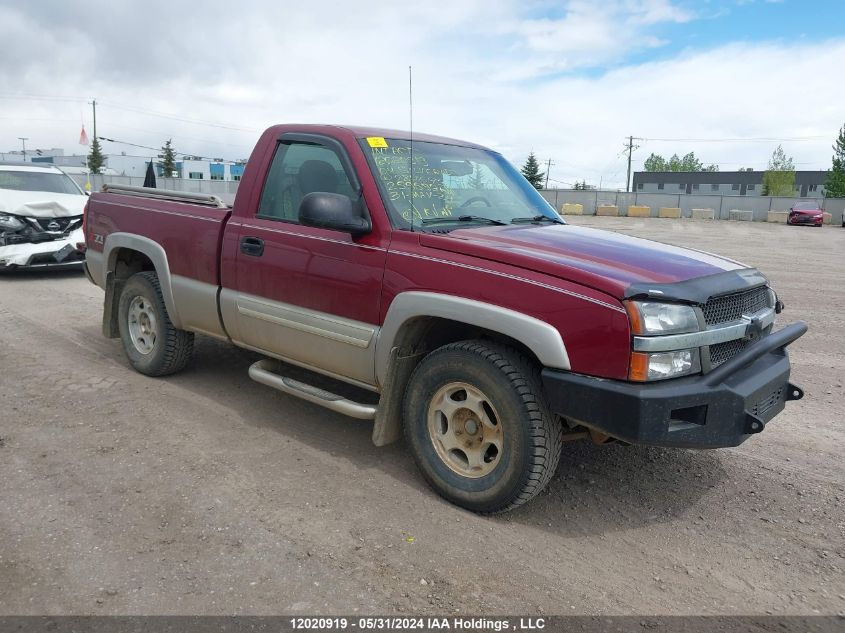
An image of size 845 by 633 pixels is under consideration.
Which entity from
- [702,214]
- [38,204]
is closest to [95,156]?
[702,214]

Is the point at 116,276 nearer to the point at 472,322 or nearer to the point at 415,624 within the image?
the point at 472,322

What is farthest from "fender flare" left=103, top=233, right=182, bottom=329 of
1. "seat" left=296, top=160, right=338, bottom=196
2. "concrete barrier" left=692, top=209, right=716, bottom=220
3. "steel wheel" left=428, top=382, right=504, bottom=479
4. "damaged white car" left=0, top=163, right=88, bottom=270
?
"concrete barrier" left=692, top=209, right=716, bottom=220

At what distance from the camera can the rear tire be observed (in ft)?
16.9

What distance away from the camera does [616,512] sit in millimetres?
3451

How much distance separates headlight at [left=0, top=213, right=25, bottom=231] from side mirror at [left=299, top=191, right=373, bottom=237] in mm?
8198

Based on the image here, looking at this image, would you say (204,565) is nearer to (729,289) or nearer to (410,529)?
(410,529)

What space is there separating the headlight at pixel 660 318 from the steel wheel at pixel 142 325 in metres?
3.88

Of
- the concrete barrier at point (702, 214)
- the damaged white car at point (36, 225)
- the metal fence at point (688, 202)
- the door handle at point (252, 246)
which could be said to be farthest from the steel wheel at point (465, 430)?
the concrete barrier at point (702, 214)

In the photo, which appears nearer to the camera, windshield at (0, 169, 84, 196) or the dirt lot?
the dirt lot

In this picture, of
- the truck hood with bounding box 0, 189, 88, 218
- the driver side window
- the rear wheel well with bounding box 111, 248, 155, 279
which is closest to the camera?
the driver side window

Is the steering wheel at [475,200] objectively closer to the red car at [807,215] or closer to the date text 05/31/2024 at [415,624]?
the date text 05/31/2024 at [415,624]

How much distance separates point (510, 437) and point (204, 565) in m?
1.47

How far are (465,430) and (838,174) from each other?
77.5 m

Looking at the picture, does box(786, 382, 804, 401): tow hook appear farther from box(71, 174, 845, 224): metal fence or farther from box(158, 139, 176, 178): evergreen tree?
box(158, 139, 176, 178): evergreen tree
